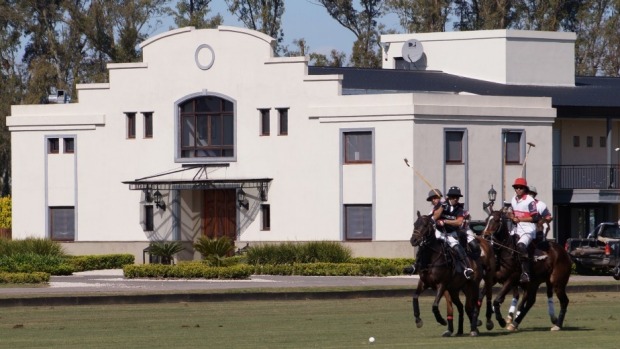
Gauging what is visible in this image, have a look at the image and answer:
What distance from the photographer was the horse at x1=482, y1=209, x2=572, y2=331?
24116 mm

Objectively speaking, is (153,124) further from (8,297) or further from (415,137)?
(8,297)

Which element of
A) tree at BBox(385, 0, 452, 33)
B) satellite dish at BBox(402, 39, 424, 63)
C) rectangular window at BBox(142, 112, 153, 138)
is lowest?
rectangular window at BBox(142, 112, 153, 138)

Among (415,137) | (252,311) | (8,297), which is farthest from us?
(415,137)

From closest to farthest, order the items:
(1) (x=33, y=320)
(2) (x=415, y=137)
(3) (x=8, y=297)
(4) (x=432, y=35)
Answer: (1) (x=33, y=320) < (3) (x=8, y=297) < (2) (x=415, y=137) < (4) (x=432, y=35)

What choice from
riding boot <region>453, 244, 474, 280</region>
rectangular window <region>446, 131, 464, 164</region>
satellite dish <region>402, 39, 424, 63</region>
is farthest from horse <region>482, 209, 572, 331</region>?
satellite dish <region>402, 39, 424, 63</region>

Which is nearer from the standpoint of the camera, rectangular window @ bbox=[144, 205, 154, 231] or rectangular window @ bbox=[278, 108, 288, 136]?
rectangular window @ bbox=[278, 108, 288, 136]

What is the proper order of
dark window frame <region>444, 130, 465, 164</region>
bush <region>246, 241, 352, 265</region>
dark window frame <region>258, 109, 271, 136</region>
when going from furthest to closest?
dark window frame <region>258, 109, 271, 136</region> < dark window frame <region>444, 130, 465, 164</region> < bush <region>246, 241, 352, 265</region>

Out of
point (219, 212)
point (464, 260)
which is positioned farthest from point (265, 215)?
point (464, 260)

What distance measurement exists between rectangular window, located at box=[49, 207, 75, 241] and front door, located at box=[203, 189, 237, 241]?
514 cm

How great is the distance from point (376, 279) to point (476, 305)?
70.0ft

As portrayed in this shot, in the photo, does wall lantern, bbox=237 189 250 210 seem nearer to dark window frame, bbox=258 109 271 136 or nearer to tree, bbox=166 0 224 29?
dark window frame, bbox=258 109 271 136

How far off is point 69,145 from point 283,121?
8.83 metres

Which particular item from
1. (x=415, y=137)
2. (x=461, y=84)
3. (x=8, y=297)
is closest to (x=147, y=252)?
(x=415, y=137)

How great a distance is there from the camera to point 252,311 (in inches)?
1171
